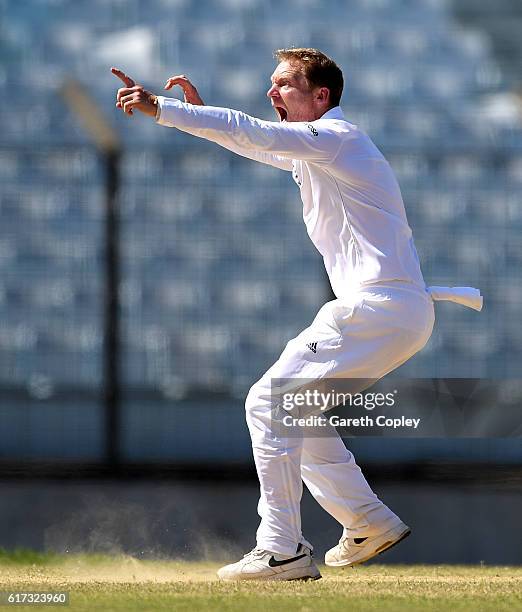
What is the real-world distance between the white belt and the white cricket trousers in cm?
6

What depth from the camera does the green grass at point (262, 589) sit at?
255cm

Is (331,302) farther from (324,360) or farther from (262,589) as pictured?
(262,589)

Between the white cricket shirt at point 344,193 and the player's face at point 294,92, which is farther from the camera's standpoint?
the player's face at point 294,92

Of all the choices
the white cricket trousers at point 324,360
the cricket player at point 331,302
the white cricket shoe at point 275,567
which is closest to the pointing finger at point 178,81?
the cricket player at point 331,302

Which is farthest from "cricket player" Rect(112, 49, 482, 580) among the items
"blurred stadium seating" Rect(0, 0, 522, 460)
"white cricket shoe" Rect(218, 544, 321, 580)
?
"blurred stadium seating" Rect(0, 0, 522, 460)

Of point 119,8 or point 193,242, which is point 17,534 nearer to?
point 193,242

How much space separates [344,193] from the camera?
3039mm

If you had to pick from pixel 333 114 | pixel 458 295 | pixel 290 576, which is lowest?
pixel 290 576

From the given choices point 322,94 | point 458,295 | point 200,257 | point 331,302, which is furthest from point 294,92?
point 200,257

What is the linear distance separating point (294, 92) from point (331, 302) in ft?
1.54

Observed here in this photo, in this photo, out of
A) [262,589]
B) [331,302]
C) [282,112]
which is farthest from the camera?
[282,112]

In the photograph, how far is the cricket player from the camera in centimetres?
291

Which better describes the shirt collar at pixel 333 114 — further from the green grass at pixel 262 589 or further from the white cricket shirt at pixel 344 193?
the green grass at pixel 262 589

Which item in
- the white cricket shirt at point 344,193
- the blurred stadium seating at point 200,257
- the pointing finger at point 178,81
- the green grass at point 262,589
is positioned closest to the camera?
the green grass at point 262,589
